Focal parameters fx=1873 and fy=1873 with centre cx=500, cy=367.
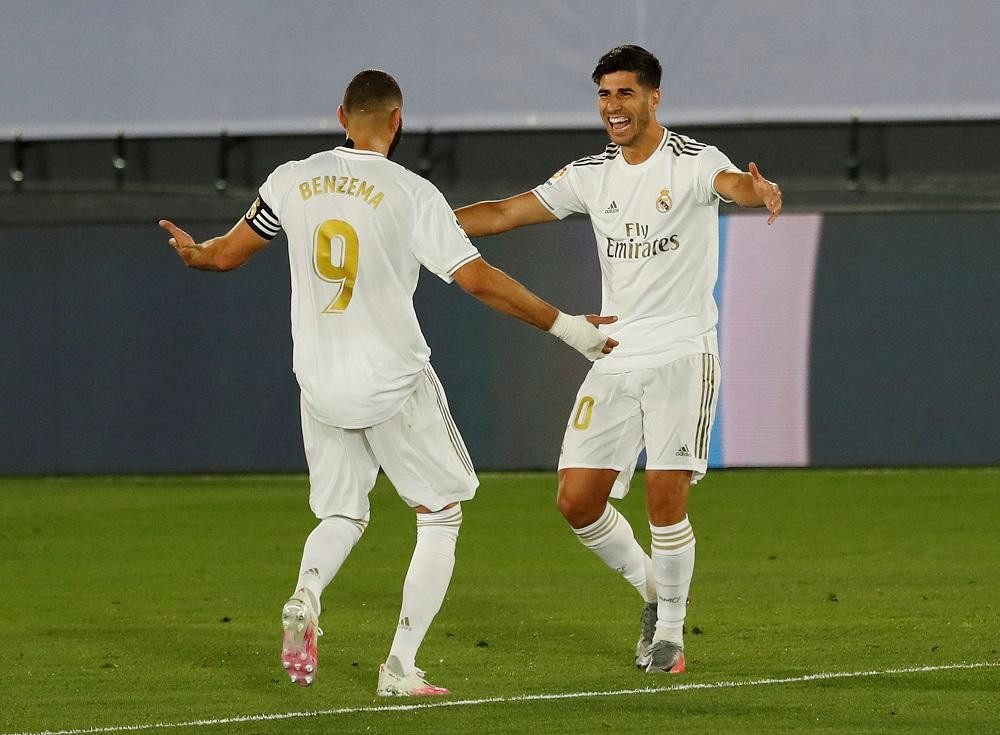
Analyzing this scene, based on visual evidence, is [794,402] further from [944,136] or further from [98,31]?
[98,31]

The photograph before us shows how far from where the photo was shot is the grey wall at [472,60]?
16.2 meters

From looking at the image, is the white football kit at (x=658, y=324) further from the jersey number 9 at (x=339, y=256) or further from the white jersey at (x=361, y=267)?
the jersey number 9 at (x=339, y=256)

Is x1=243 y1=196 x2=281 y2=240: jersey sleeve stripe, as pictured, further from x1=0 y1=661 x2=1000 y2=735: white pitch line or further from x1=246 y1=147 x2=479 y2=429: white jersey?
x1=0 y1=661 x2=1000 y2=735: white pitch line

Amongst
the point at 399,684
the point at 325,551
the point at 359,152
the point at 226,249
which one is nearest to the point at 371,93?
the point at 359,152

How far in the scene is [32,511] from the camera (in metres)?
13.4

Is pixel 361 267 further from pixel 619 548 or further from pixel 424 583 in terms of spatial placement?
pixel 619 548

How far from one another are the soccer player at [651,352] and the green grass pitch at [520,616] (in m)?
0.44

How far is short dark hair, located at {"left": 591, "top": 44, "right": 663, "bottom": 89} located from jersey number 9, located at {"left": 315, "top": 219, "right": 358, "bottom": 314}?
1382 millimetres

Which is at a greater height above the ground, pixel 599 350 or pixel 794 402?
pixel 599 350

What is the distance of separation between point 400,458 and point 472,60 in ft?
36.1

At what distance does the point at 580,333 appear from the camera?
6.02 metres

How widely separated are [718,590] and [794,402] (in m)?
6.32

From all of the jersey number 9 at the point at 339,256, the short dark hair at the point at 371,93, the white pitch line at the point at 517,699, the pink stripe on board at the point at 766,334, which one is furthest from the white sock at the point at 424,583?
the pink stripe on board at the point at 766,334

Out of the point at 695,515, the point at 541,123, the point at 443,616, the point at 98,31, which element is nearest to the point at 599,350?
the point at 443,616
